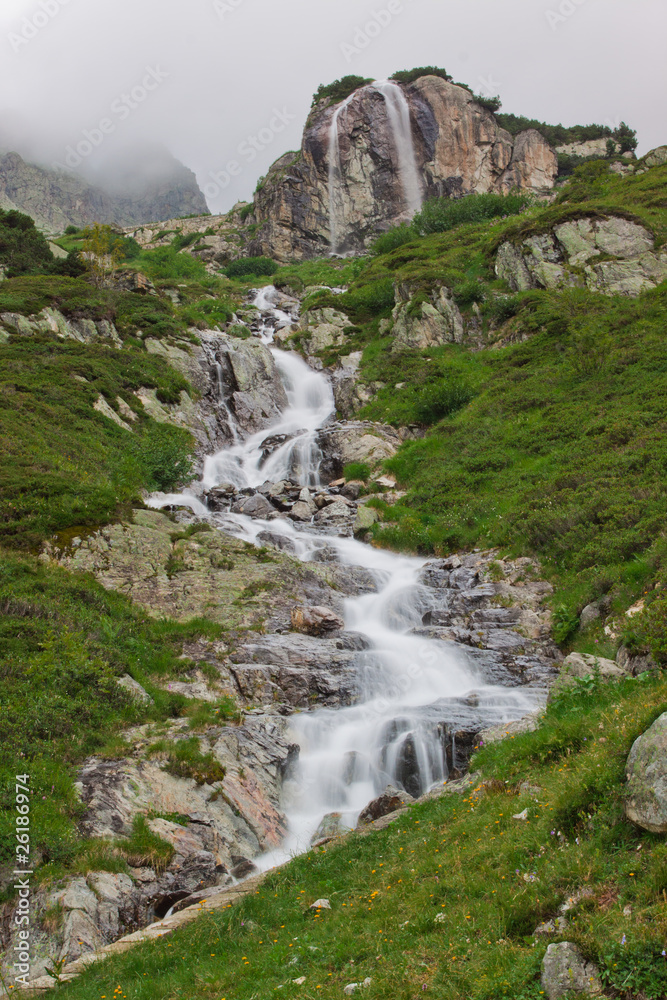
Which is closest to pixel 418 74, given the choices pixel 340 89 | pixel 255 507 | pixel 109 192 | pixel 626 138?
pixel 340 89

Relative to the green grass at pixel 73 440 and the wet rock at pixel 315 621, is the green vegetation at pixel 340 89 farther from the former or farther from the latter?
the wet rock at pixel 315 621

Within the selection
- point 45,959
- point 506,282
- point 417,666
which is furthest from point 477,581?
point 506,282

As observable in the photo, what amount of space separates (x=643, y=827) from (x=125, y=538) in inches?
516

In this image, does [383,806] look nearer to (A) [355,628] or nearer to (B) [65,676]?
(B) [65,676]

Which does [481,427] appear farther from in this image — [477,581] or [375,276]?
[375,276]

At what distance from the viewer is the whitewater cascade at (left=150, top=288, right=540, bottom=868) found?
9547 millimetres

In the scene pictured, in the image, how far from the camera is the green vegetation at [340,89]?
72.8 metres

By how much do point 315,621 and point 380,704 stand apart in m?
3.14

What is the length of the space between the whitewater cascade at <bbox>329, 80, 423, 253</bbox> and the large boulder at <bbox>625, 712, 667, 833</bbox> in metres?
70.3

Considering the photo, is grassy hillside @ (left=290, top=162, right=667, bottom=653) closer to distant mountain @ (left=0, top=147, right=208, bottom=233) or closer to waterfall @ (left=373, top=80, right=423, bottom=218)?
waterfall @ (left=373, top=80, right=423, bottom=218)

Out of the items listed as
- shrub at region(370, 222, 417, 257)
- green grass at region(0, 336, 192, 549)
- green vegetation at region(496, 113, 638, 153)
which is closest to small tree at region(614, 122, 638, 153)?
green vegetation at region(496, 113, 638, 153)

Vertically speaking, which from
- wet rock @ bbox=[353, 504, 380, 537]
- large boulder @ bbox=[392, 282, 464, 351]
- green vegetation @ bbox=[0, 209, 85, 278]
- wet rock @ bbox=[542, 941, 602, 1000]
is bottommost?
wet rock @ bbox=[542, 941, 602, 1000]

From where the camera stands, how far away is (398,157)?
220 ft

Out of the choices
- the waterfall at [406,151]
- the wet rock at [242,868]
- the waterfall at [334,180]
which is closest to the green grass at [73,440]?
the wet rock at [242,868]
